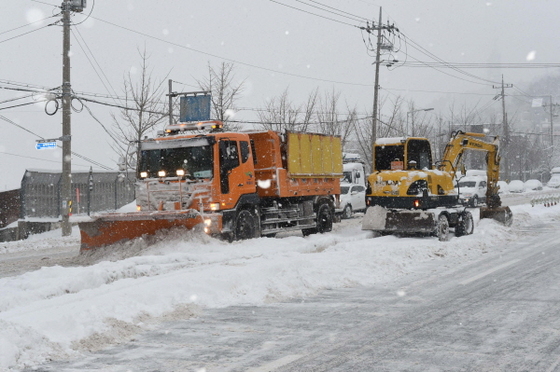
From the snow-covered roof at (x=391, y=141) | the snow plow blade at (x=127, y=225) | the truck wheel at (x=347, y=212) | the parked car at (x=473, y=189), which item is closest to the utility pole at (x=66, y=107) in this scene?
the snow plow blade at (x=127, y=225)

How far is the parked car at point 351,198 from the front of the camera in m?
28.2

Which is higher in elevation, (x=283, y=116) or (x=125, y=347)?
(x=283, y=116)

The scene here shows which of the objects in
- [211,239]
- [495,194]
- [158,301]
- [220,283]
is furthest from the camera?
[495,194]

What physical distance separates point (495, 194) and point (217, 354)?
17555mm

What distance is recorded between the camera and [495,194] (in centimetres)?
2139

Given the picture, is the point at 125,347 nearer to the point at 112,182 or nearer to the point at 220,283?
the point at 220,283

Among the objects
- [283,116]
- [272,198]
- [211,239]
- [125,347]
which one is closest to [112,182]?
[283,116]

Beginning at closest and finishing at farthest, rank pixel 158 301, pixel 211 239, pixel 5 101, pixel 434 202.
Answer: pixel 158 301 → pixel 211 239 → pixel 434 202 → pixel 5 101

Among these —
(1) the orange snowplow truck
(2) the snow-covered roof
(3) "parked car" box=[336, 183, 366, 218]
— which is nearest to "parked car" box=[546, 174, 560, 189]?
(3) "parked car" box=[336, 183, 366, 218]

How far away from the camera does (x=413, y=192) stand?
1678 cm

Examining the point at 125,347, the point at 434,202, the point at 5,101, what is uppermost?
the point at 5,101

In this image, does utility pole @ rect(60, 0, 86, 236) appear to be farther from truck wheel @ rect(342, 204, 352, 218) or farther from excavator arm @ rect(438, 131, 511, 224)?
excavator arm @ rect(438, 131, 511, 224)

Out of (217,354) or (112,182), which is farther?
(112,182)

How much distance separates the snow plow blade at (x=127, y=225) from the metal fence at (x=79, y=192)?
1265cm
